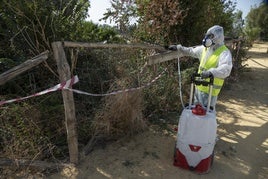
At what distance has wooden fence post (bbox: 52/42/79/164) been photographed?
325 centimetres

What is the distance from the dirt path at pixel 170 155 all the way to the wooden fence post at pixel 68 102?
0.88 ft

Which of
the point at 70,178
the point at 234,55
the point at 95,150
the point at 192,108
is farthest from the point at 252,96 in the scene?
the point at 70,178

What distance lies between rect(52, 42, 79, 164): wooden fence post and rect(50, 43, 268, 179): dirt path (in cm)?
27

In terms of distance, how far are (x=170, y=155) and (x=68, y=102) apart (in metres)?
1.70

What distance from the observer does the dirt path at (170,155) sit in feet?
11.9

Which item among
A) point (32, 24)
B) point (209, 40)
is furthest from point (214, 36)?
point (32, 24)

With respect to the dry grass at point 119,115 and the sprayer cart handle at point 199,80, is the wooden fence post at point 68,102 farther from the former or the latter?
the sprayer cart handle at point 199,80

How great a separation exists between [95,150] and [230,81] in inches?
225

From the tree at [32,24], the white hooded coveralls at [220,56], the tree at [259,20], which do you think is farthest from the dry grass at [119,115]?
the tree at [259,20]

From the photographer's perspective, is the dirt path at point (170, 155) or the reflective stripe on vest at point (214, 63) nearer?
the dirt path at point (170, 155)

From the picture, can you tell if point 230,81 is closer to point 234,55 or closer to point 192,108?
point 234,55

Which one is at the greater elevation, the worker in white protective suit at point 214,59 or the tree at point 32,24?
the tree at point 32,24

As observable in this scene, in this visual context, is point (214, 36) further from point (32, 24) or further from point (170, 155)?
point (32, 24)

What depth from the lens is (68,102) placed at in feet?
11.2
